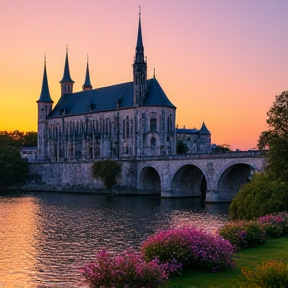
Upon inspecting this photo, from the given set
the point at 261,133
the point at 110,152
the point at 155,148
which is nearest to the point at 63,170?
the point at 110,152

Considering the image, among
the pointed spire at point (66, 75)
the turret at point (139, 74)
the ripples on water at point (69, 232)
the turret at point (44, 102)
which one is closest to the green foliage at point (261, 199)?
the ripples on water at point (69, 232)

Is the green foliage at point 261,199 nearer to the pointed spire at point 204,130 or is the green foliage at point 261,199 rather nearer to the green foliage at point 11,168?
the green foliage at point 11,168

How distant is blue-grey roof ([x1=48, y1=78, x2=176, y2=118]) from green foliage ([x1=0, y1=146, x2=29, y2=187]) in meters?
20.8

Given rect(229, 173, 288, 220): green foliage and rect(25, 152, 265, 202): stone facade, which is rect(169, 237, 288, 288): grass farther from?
rect(25, 152, 265, 202): stone facade

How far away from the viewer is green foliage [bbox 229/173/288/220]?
37.5m

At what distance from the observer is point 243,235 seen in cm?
2567

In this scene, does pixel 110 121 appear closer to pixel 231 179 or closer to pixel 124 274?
pixel 231 179

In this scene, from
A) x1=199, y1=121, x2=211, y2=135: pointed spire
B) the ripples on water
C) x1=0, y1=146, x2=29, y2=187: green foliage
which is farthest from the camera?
x1=199, y1=121, x2=211, y2=135: pointed spire

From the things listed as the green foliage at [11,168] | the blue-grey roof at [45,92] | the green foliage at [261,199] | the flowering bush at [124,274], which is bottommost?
the flowering bush at [124,274]

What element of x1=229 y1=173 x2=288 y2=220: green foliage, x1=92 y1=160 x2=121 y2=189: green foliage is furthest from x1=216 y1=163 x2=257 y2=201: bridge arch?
x1=229 y1=173 x2=288 y2=220: green foliage

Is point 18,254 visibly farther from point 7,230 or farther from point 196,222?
point 196,222

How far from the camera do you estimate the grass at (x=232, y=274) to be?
18.6 meters

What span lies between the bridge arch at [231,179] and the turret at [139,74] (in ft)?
129

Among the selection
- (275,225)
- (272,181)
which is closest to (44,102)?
(272,181)
